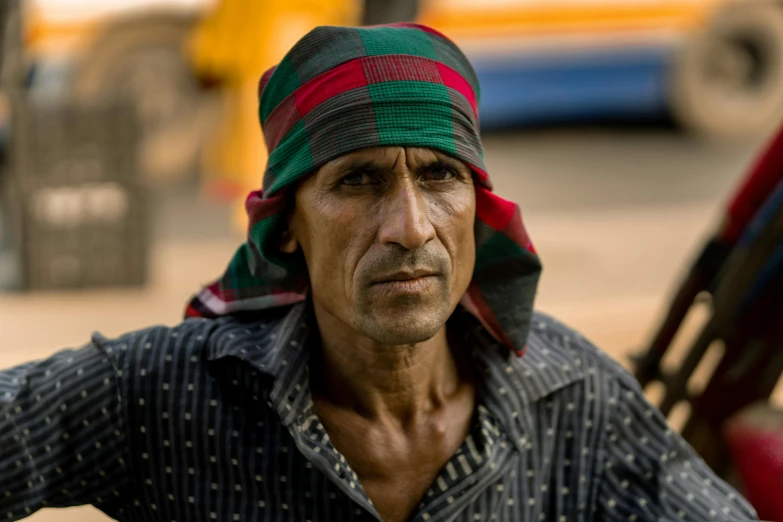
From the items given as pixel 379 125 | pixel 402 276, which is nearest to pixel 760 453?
pixel 402 276

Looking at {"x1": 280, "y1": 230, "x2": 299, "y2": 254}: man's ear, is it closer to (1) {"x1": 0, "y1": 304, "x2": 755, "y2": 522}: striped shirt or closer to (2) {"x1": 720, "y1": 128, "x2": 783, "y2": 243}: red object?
(1) {"x1": 0, "y1": 304, "x2": 755, "y2": 522}: striped shirt

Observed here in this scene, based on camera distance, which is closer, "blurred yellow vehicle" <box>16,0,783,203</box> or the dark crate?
the dark crate

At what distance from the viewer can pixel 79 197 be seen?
478 centimetres

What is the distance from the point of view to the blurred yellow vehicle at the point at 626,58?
694 cm

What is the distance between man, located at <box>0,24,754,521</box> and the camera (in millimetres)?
1319

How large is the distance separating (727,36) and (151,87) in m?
3.91

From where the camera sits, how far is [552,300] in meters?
4.47

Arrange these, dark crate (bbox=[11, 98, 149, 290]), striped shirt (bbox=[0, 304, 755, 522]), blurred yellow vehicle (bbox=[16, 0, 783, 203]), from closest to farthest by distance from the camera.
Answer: striped shirt (bbox=[0, 304, 755, 522]), dark crate (bbox=[11, 98, 149, 290]), blurred yellow vehicle (bbox=[16, 0, 783, 203])

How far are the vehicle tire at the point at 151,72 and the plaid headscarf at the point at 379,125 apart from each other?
5172mm

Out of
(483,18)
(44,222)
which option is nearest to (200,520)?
(44,222)

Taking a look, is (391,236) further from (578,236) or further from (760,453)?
(578,236)

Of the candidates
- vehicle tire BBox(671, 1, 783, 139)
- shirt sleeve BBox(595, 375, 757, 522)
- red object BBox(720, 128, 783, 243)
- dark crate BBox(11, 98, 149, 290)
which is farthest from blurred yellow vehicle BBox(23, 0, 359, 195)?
shirt sleeve BBox(595, 375, 757, 522)

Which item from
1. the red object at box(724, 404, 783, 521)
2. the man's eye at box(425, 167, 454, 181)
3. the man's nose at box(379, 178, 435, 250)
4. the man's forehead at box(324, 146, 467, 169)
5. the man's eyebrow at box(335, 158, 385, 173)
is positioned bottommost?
the red object at box(724, 404, 783, 521)

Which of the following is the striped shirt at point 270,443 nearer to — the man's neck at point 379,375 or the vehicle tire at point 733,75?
the man's neck at point 379,375
